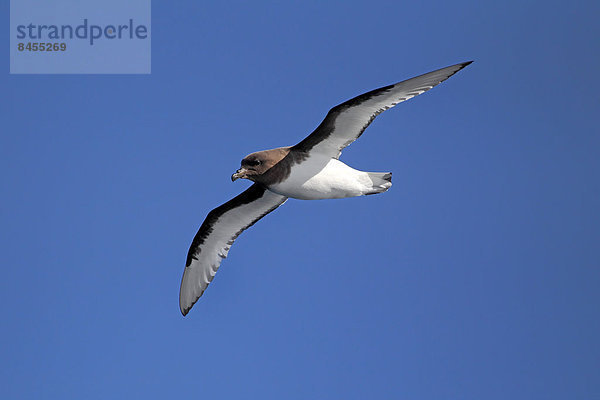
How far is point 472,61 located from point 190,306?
27.6ft

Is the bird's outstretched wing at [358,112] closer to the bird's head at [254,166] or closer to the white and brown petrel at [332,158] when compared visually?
the white and brown petrel at [332,158]

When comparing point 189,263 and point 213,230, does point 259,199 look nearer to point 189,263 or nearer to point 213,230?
point 213,230

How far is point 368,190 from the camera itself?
44.0 ft

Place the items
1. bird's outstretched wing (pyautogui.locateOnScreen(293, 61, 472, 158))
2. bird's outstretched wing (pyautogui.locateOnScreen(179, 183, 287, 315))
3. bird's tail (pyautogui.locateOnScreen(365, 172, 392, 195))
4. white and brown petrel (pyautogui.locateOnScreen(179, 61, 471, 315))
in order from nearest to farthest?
bird's outstretched wing (pyautogui.locateOnScreen(293, 61, 472, 158)) → white and brown petrel (pyautogui.locateOnScreen(179, 61, 471, 315)) → bird's tail (pyautogui.locateOnScreen(365, 172, 392, 195)) → bird's outstretched wing (pyautogui.locateOnScreen(179, 183, 287, 315))

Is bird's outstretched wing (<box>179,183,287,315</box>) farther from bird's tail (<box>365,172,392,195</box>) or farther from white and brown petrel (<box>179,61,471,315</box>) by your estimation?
bird's tail (<box>365,172,392,195</box>)

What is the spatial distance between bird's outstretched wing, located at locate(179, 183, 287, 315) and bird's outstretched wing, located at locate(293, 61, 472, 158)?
2465mm

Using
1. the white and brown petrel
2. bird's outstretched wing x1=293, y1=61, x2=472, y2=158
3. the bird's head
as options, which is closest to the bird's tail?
the white and brown petrel

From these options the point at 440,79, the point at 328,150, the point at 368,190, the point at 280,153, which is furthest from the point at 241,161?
the point at 440,79

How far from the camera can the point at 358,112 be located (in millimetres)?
12836

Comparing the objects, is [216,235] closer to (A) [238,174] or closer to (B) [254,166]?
(A) [238,174]

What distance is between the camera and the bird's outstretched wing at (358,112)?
488 inches

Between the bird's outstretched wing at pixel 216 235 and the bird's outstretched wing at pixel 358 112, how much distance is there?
8.09 ft

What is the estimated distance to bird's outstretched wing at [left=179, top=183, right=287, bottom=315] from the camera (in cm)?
1552

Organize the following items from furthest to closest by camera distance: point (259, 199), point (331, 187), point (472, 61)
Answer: point (259, 199) < point (331, 187) < point (472, 61)
